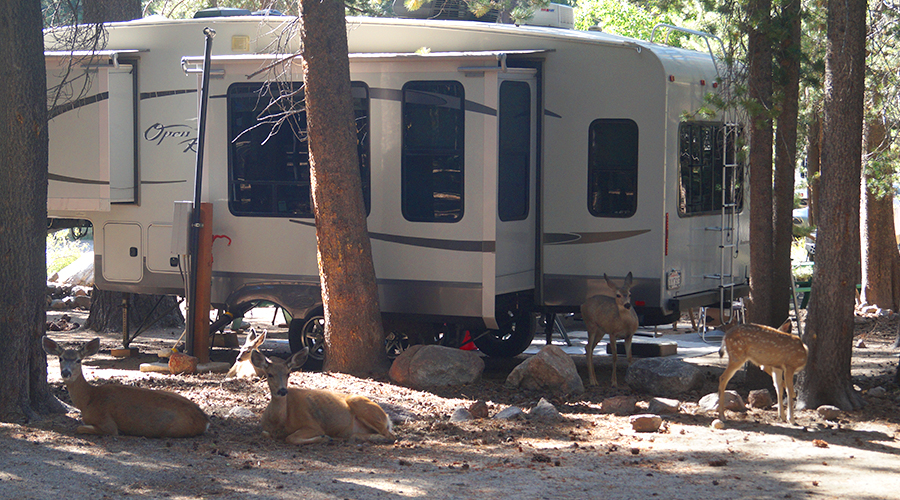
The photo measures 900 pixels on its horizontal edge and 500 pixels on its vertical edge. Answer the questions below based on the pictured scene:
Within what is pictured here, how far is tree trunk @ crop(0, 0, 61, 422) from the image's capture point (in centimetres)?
684

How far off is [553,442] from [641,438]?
658 millimetres

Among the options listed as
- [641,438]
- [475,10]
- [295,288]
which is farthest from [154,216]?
[641,438]

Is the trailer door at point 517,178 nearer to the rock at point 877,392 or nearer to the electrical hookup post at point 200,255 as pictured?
the electrical hookup post at point 200,255

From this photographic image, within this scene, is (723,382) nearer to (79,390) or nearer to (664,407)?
(664,407)

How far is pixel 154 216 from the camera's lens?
10.1 meters

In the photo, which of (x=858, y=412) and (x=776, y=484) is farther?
(x=858, y=412)

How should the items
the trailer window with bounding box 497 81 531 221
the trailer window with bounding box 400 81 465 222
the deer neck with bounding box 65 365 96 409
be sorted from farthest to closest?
the trailer window with bounding box 497 81 531 221 < the trailer window with bounding box 400 81 465 222 < the deer neck with bounding box 65 365 96 409

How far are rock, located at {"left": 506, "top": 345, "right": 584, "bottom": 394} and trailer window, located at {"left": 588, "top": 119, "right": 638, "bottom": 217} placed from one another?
5.24ft

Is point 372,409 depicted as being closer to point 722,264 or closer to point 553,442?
point 553,442

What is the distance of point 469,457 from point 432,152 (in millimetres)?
3720

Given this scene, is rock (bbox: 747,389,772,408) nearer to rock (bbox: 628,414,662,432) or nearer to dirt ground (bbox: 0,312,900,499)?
dirt ground (bbox: 0,312,900,499)

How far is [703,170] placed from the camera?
1006 cm

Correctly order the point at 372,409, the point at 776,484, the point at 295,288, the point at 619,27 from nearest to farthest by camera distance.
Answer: the point at 776,484, the point at 372,409, the point at 295,288, the point at 619,27

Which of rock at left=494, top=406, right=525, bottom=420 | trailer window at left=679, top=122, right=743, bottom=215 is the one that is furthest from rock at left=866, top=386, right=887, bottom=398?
rock at left=494, top=406, right=525, bottom=420
